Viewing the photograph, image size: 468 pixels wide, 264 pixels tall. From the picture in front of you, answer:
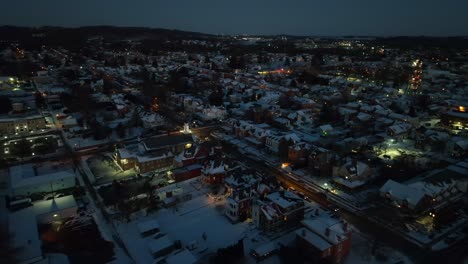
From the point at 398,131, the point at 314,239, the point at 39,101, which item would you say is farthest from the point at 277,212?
the point at 39,101

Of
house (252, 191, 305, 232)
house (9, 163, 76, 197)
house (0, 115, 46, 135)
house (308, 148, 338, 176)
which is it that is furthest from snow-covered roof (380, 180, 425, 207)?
house (0, 115, 46, 135)

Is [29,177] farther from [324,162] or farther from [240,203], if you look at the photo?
[324,162]

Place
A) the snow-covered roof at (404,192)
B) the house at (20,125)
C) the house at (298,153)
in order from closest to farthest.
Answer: the snow-covered roof at (404,192)
the house at (298,153)
the house at (20,125)

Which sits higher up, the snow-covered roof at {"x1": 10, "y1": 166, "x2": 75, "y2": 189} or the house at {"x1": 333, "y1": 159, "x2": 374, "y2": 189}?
the snow-covered roof at {"x1": 10, "y1": 166, "x2": 75, "y2": 189}

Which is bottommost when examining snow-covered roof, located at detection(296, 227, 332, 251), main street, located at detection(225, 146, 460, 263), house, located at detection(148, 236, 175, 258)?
main street, located at detection(225, 146, 460, 263)

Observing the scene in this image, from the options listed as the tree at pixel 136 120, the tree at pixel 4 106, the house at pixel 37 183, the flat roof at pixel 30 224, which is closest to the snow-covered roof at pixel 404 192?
the flat roof at pixel 30 224

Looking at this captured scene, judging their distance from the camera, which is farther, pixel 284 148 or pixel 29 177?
pixel 284 148

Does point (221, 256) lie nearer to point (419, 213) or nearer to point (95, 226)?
point (95, 226)

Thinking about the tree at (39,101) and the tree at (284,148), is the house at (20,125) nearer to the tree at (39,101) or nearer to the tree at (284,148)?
the tree at (39,101)

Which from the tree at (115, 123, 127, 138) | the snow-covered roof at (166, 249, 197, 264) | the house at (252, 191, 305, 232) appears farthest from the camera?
the tree at (115, 123, 127, 138)

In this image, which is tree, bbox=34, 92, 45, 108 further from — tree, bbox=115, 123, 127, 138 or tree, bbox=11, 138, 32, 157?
tree, bbox=115, 123, 127, 138
